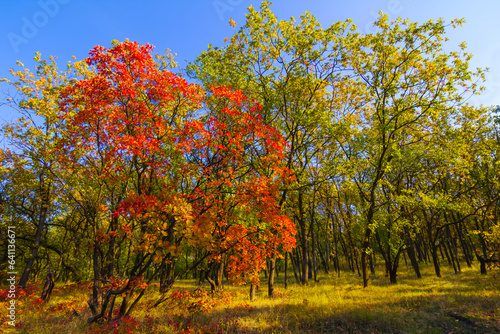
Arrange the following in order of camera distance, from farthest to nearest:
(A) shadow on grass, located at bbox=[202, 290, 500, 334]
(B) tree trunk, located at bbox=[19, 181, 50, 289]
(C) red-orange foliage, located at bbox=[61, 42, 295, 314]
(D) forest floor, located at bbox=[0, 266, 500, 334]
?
(B) tree trunk, located at bbox=[19, 181, 50, 289]
(A) shadow on grass, located at bbox=[202, 290, 500, 334]
(D) forest floor, located at bbox=[0, 266, 500, 334]
(C) red-orange foliage, located at bbox=[61, 42, 295, 314]

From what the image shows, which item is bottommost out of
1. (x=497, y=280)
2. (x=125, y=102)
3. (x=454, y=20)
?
(x=497, y=280)

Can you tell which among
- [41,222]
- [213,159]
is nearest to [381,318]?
[213,159]

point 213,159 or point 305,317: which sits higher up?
point 213,159

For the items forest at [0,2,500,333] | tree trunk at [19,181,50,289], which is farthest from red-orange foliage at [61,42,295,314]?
tree trunk at [19,181,50,289]

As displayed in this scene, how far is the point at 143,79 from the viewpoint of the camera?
7.99 m

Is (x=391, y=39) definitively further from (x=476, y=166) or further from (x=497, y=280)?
(x=497, y=280)

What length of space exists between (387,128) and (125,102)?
13.7 meters

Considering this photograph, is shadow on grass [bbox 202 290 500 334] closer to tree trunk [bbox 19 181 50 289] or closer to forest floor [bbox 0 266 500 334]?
forest floor [bbox 0 266 500 334]

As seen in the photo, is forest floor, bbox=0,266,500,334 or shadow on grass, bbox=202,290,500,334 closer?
forest floor, bbox=0,266,500,334

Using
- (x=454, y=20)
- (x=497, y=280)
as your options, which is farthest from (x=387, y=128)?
(x=497, y=280)

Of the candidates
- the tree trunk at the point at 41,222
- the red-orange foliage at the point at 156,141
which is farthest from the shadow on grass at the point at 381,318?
the tree trunk at the point at 41,222

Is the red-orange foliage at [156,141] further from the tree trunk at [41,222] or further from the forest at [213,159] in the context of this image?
the tree trunk at [41,222]

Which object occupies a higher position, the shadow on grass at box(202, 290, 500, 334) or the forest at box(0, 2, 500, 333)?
the forest at box(0, 2, 500, 333)

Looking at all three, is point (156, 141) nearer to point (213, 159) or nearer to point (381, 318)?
point (213, 159)
